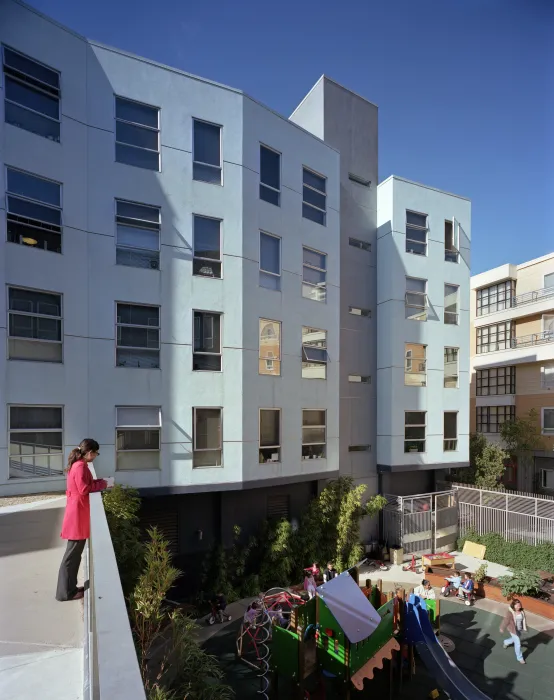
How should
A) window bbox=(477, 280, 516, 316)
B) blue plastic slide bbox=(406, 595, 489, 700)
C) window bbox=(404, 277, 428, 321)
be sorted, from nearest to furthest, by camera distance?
blue plastic slide bbox=(406, 595, 489, 700) < window bbox=(404, 277, 428, 321) < window bbox=(477, 280, 516, 316)

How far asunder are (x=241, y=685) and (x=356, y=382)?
439 inches

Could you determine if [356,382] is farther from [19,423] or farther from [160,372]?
[19,423]

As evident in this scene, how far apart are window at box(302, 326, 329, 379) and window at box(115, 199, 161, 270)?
572cm

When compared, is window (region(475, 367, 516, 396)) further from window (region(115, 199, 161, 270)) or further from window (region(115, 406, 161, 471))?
window (region(115, 199, 161, 270))

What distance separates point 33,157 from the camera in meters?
10.6

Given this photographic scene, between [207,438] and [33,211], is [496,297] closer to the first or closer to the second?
[207,438]

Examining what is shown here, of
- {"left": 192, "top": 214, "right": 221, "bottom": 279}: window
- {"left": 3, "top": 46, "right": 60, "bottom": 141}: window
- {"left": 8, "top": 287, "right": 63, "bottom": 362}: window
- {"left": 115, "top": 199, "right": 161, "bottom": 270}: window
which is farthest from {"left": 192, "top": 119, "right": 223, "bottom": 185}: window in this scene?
{"left": 8, "top": 287, "right": 63, "bottom": 362}: window

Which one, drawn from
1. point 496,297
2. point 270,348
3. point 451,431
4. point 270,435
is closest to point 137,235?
point 270,348

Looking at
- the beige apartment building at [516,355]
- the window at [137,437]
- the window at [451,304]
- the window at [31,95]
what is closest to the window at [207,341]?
the window at [137,437]

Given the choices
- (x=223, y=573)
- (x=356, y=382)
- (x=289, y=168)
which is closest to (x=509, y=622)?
(x=223, y=573)

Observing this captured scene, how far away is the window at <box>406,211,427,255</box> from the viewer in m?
18.4

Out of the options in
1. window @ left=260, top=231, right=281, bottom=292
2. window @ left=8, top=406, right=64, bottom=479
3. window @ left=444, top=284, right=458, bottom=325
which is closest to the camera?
window @ left=8, top=406, right=64, bottom=479

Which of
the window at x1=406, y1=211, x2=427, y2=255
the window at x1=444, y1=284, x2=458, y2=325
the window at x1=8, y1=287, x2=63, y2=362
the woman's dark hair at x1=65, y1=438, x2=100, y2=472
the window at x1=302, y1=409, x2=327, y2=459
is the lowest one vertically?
the window at x1=302, y1=409, x2=327, y2=459

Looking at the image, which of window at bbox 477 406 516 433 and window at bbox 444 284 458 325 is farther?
window at bbox 477 406 516 433
